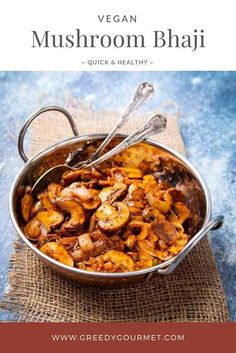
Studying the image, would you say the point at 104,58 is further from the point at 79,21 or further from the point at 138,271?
the point at 138,271

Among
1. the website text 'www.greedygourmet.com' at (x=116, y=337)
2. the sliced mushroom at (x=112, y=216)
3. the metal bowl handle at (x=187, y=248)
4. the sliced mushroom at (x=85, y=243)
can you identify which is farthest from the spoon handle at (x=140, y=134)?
the website text 'www.greedygourmet.com' at (x=116, y=337)

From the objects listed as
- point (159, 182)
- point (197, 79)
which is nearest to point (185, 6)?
point (159, 182)

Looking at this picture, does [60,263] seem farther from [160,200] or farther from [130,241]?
[160,200]

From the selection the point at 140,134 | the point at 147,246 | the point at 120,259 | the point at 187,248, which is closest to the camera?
the point at 187,248

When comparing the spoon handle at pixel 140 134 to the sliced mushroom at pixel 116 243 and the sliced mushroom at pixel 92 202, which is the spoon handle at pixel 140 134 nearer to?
the sliced mushroom at pixel 92 202

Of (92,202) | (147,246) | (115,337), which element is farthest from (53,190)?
(115,337)

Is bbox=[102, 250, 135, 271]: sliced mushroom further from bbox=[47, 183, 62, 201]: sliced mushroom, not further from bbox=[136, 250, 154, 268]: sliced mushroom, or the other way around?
bbox=[47, 183, 62, 201]: sliced mushroom
